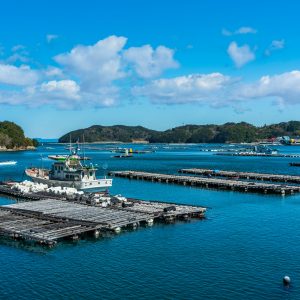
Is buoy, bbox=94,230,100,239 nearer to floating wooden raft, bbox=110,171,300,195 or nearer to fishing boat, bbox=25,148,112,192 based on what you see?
fishing boat, bbox=25,148,112,192

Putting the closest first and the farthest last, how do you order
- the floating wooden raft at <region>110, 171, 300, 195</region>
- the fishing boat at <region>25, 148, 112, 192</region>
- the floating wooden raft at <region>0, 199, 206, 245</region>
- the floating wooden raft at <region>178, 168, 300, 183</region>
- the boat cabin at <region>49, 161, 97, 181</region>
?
the floating wooden raft at <region>0, 199, 206, 245</region>
the fishing boat at <region>25, 148, 112, 192</region>
the boat cabin at <region>49, 161, 97, 181</region>
the floating wooden raft at <region>110, 171, 300, 195</region>
the floating wooden raft at <region>178, 168, 300, 183</region>

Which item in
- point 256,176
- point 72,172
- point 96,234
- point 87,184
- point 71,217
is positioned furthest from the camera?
point 256,176

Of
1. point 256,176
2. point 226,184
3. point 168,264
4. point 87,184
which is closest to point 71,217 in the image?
point 168,264

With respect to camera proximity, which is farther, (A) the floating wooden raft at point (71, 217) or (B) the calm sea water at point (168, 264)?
(A) the floating wooden raft at point (71, 217)

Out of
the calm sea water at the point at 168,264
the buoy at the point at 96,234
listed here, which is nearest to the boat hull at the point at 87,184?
the calm sea water at the point at 168,264

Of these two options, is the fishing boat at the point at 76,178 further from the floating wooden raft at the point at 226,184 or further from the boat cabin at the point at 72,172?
the floating wooden raft at the point at 226,184

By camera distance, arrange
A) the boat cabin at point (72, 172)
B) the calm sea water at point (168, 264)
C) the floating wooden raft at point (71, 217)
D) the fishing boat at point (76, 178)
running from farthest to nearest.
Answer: the boat cabin at point (72, 172), the fishing boat at point (76, 178), the floating wooden raft at point (71, 217), the calm sea water at point (168, 264)

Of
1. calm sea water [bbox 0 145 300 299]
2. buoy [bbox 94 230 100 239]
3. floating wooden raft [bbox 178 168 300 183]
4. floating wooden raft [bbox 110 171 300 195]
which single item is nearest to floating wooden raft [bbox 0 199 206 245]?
buoy [bbox 94 230 100 239]

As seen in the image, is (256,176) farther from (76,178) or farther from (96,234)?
(96,234)

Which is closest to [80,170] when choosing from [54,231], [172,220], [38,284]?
[172,220]
